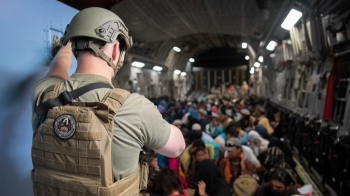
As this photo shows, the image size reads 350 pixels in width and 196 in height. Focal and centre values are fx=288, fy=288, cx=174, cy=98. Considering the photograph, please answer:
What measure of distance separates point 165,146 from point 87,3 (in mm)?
1799

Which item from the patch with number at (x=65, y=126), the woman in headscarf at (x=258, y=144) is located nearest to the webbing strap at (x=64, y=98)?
the patch with number at (x=65, y=126)

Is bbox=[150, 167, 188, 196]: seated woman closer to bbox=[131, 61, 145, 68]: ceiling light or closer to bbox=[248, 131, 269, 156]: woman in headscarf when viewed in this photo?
bbox=[248, 131, 269, 156]: woman in headscarf

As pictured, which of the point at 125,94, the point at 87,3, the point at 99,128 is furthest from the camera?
the point at 87,3

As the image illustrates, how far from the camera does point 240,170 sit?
445cm

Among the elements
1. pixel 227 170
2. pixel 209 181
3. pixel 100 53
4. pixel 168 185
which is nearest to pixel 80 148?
pixel 100 53

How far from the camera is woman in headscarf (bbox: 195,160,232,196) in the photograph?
355cm

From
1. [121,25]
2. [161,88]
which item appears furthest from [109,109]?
[161,88]

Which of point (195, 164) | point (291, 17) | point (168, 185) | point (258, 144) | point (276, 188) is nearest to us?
point (168, 185)

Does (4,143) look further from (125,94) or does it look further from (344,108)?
(344,108)

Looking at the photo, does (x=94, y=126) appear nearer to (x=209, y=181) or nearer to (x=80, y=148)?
(x=80, y=148)

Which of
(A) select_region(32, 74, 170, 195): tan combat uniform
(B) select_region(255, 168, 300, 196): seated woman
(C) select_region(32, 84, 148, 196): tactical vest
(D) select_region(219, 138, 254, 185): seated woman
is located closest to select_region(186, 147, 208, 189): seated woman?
(D) select_region(219, 138, 254, 185): seated woman

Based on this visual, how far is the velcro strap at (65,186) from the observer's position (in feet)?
3.91

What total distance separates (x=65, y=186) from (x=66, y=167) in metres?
0.09

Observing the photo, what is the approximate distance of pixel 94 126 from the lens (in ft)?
3.84
